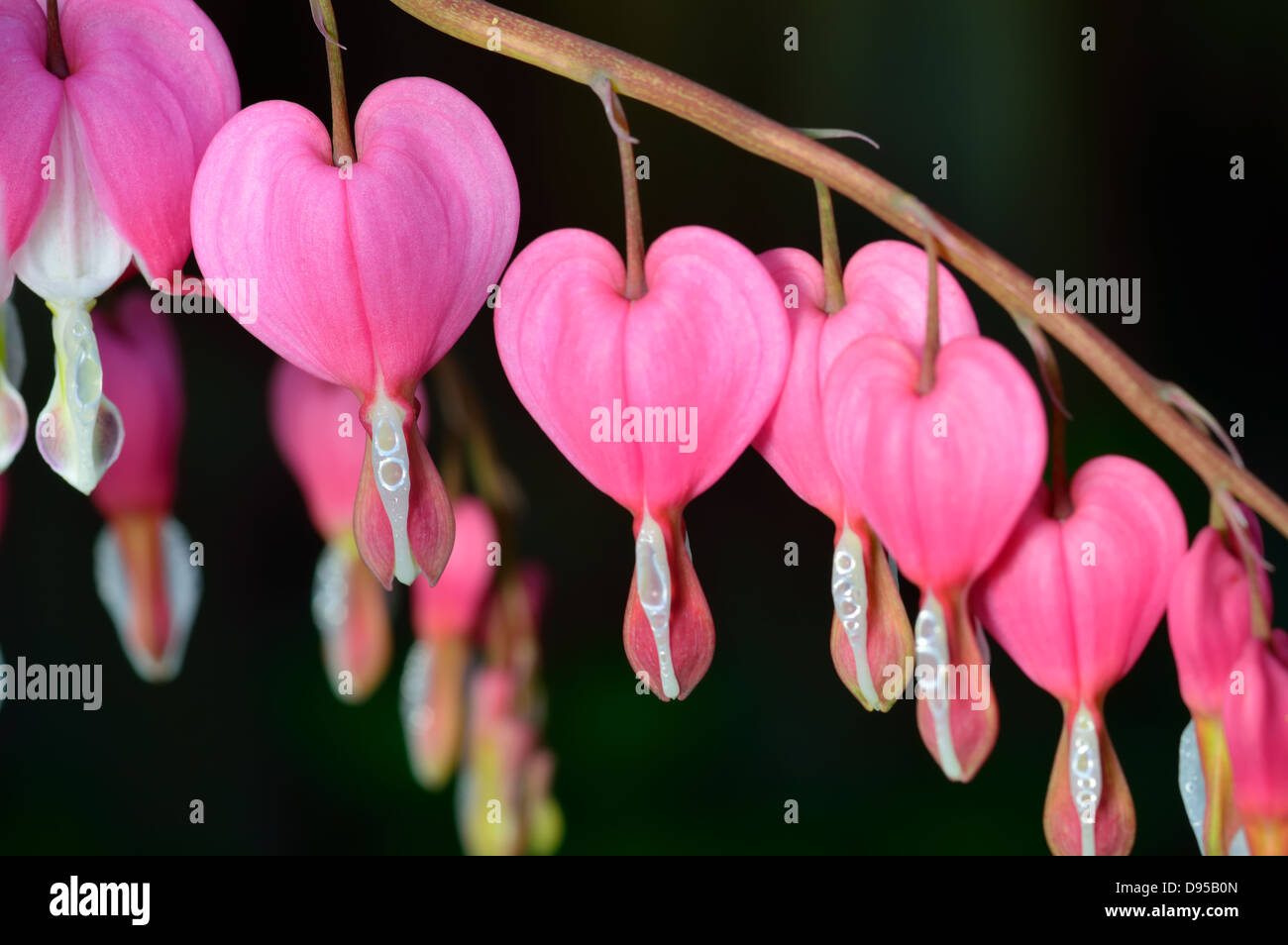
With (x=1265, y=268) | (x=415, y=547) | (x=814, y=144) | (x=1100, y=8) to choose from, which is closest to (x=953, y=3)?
(x=1100, y=8)

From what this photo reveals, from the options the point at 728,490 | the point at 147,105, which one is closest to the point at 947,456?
the point at 147,105

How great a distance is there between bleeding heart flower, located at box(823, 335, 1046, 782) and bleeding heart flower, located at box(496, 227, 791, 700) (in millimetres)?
53

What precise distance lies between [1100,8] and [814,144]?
4.51 feet

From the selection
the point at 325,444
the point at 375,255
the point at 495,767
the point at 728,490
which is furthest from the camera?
the point at 728,490

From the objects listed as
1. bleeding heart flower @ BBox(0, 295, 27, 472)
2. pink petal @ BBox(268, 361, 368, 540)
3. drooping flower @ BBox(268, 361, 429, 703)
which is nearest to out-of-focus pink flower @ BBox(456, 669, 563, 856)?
drooping flower @ BBox(268, 361, 429, 703)

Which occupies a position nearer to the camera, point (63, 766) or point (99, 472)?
point (99, 472)

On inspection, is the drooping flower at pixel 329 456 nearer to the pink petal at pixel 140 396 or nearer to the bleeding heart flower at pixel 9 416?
the pink petal at pixel 140 396

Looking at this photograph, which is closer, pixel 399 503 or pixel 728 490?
pixel 399 503

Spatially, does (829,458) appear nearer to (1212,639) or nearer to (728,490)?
(1212,639)

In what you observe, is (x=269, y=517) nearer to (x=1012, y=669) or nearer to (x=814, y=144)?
(x=1012, y=669)

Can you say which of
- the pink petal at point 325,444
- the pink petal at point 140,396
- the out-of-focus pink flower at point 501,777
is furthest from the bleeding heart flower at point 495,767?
the pink petal at point 140,396

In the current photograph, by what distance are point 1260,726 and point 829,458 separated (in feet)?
0.93

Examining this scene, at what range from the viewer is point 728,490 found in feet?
6.45
